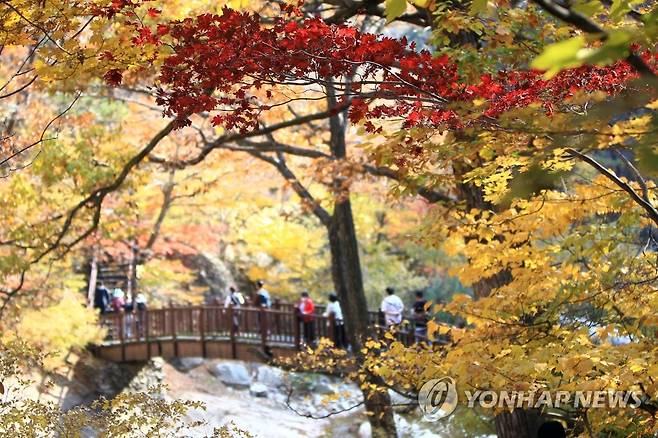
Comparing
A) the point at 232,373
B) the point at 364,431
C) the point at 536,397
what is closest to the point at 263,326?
the point at 364,431

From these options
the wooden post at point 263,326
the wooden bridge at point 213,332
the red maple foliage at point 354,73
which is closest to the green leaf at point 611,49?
the red maple foliage at point 354,73

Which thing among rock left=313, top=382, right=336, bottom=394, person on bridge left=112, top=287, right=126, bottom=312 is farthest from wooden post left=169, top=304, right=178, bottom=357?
rock left=313, top=382, right=336, bottom=394

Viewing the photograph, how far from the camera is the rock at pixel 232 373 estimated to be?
21.9m

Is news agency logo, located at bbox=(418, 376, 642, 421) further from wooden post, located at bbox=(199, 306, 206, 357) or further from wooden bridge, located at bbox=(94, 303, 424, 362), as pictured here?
wooden post, located at bbox=(199, 306, 206, 357)

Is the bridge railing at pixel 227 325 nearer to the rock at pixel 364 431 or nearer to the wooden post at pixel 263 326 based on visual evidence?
the wooden post at pixel 263 326

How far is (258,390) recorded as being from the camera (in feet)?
69.4

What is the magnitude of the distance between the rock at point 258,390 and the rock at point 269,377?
13.5 inches

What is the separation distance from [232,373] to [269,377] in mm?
1081

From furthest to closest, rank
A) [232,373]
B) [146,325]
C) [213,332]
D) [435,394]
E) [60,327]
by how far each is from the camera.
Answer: [232,373] → [146,325] → [213,332] → [60,327] → [435,394]

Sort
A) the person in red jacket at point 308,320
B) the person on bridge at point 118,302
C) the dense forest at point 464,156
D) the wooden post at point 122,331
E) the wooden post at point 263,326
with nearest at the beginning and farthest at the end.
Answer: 1. the dense forest at point 464,156
2. the person in red jacket at point 308,320
3. the wooden post at point 263,326
4. the wooden post at point 122,331
5. the person on bridge at point 118,302

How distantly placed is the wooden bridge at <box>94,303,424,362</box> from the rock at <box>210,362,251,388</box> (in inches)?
136

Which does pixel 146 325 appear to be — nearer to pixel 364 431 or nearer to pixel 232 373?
pixel 232 373

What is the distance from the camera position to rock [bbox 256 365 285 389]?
2177 cm

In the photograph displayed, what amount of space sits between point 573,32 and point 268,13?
26.1ft
